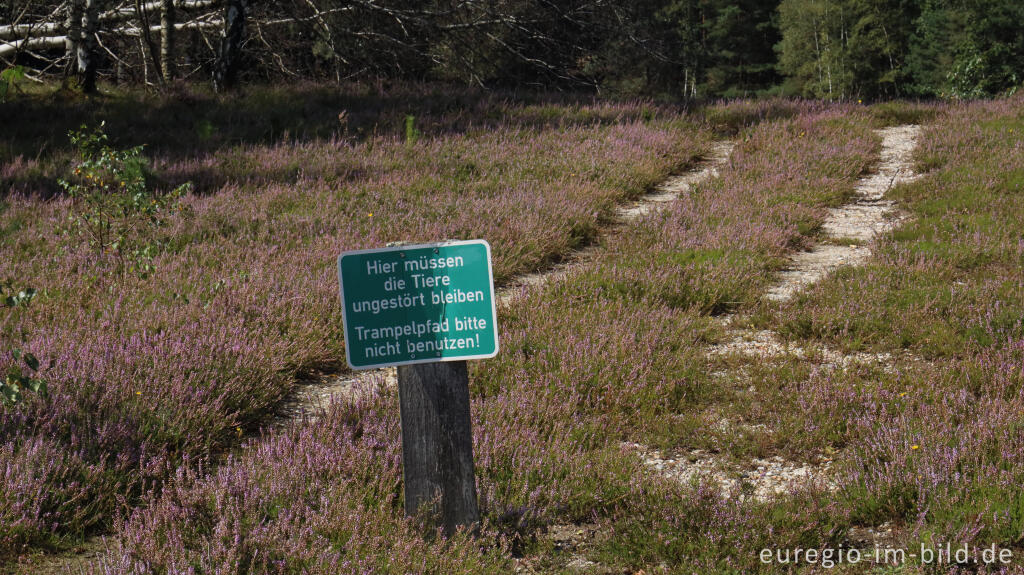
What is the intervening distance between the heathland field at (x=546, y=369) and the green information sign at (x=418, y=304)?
0.72 meters

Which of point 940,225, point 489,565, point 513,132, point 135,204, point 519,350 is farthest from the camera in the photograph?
point 513,132

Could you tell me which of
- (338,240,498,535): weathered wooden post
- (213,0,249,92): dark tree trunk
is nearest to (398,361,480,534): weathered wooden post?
(338,240,498,535): weathered wooden post

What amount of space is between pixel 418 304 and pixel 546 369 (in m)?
1.92

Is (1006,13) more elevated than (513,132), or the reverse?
(1006,13)

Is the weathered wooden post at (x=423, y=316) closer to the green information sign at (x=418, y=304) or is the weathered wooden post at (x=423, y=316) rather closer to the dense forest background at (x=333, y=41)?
the green information sign at (x=418, y=304)

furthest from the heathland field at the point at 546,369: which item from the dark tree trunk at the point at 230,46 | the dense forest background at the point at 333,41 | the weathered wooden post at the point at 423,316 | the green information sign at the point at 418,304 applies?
the dense forest background at the point at 333,41

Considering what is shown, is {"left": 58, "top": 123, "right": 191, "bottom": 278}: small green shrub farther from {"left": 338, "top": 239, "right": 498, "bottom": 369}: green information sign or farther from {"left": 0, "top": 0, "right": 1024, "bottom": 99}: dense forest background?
{"left": 0, "top": 0, "right": 1024, "bottom": 99}: dense forest background

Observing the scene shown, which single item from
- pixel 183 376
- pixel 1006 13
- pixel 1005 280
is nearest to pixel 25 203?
pixel 183 376

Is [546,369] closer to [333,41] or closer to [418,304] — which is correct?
[418,304]

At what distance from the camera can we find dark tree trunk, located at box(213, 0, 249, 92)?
13578 millimetres

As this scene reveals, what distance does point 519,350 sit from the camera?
4898 mm

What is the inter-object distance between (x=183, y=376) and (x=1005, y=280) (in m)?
5.81

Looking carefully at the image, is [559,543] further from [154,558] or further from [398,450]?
[154,558]

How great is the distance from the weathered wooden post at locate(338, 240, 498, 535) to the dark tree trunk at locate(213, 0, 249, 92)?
40.7 feet
